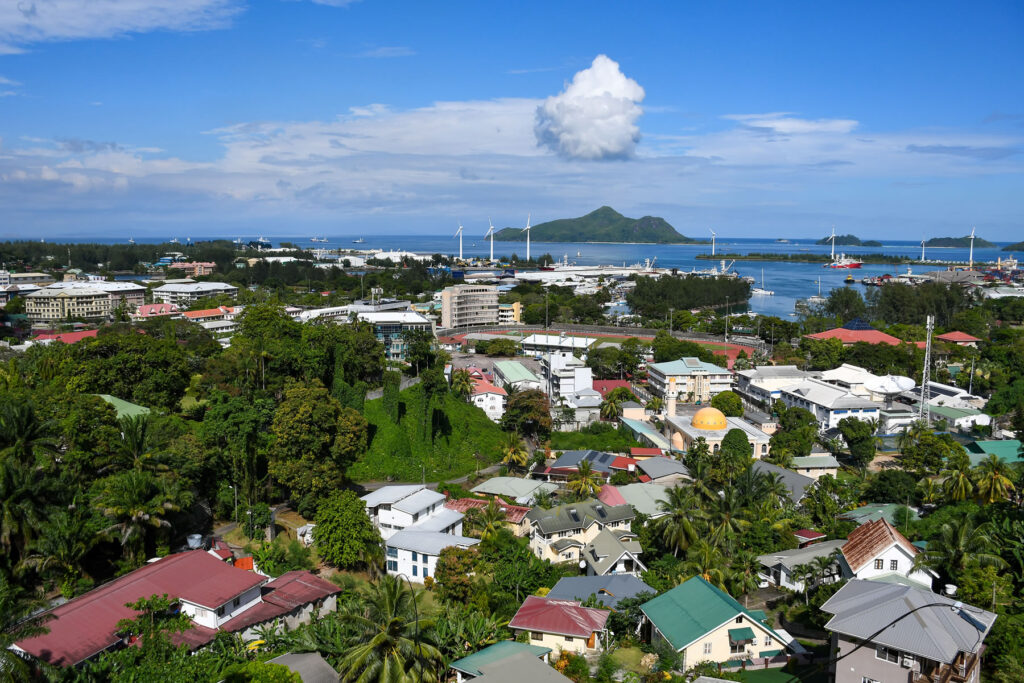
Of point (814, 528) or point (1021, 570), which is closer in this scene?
point (1021, 570)

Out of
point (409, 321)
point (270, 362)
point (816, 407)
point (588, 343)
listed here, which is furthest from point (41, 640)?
point (588, 343)

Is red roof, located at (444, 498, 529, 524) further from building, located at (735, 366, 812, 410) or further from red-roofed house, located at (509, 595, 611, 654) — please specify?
building, located at (735, 366, 812, 410)

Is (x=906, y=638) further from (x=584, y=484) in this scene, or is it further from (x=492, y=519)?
(x=584, y=484)

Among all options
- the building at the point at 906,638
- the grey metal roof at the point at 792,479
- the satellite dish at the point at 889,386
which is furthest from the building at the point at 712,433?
the building at the point at 906,638

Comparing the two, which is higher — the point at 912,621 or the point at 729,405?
the point at 912,621

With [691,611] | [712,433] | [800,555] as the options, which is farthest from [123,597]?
[712,433]

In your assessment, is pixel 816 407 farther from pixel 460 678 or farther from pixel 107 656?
pixel 107 656
